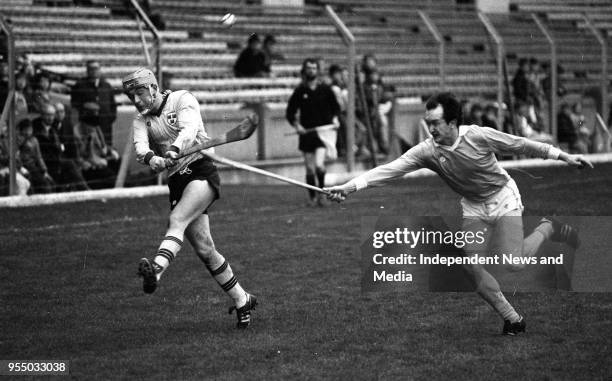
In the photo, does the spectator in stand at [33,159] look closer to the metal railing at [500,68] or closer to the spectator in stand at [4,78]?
the spectator in stand at [4,78]

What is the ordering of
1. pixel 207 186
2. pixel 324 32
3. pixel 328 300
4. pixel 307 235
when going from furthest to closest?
pixel 324 32 → pixel 307 235 → pixel 328 300 → pixel 207 186

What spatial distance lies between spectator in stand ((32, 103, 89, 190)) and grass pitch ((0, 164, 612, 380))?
2.02 metres

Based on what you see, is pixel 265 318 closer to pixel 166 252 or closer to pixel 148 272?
pixel 166 252

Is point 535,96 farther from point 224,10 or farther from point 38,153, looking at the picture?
point 38,153

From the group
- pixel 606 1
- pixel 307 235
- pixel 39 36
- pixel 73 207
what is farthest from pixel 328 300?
pixel 606 1

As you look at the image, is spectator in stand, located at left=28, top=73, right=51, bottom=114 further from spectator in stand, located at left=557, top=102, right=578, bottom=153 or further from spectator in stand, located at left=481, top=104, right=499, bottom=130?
spectator in stand, located at left=557, top=102, right=578, bottom=153

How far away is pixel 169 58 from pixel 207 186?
39.4 feet

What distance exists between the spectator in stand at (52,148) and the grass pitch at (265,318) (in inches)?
79.6

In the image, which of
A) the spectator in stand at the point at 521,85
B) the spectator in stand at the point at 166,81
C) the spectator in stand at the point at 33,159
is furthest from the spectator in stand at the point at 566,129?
the spectator in stand at the point at 33,159

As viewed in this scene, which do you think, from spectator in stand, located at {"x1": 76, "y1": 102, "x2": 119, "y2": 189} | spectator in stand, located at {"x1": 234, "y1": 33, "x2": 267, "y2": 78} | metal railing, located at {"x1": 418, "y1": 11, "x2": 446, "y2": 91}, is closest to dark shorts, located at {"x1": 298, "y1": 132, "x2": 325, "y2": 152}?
spectator in stand, located at {"x1": 76, "y1": 102, "x2": 119, "y2": 189}

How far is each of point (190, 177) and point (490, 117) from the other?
14.1 m

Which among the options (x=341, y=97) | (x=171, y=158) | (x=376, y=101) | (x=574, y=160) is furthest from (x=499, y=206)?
(x=376, y=101)

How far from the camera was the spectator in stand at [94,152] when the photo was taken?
52.2 feet

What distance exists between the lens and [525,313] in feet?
26.8
